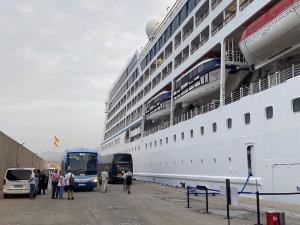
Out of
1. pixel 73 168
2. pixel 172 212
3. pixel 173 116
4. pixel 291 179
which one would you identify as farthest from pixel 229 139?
pixel 173 116

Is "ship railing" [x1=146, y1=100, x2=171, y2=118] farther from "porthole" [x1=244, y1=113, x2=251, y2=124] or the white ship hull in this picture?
"porthole" [x1=244, y1=113, x2=251, y2=124]

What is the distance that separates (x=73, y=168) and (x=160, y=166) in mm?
10442

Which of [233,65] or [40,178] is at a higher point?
[233,65]

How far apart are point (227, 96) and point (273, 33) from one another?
6837 millimetres

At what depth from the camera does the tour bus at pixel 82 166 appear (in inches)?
988

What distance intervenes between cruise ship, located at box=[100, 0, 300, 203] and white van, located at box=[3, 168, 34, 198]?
962 cm

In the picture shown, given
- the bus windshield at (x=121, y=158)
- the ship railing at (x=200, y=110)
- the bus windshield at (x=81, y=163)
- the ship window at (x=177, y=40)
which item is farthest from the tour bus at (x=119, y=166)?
the ship window at (x=177, y=40)

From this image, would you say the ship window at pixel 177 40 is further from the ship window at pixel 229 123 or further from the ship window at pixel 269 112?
the ship window at pixel 269 112

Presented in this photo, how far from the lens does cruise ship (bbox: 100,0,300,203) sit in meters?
15.3

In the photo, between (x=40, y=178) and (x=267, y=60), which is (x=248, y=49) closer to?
(x=267, y=60)

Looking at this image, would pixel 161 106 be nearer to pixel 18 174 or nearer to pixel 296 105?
pixel 18 174

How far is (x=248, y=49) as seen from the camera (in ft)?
61.6

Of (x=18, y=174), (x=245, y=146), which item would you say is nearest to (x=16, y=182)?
(x=18, y=174)

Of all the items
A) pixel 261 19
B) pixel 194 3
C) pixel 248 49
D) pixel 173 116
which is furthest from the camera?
pixel 173 116
